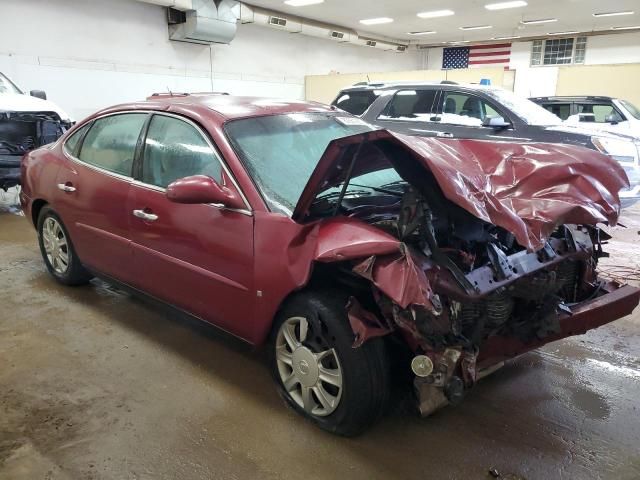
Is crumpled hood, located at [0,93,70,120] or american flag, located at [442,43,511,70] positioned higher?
american flag, located at [442,43,511,70]

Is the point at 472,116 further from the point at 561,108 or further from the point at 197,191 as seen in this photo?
the point at 197,191

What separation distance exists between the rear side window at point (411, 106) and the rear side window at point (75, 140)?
15.4ft

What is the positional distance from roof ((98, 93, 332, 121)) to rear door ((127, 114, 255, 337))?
109 millimetres

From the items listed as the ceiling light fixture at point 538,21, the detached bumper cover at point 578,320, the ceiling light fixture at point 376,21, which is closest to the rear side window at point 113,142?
the detached bumper cover at point 578,320

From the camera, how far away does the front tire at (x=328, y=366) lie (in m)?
2.11

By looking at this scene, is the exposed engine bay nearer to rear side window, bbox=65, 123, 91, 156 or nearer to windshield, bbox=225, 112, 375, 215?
windshield, bbox=225, 112, 375, 215

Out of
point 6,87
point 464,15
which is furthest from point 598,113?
point 6,87

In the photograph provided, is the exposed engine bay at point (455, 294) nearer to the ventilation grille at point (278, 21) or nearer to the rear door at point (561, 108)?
the rear door at point (561, 108)

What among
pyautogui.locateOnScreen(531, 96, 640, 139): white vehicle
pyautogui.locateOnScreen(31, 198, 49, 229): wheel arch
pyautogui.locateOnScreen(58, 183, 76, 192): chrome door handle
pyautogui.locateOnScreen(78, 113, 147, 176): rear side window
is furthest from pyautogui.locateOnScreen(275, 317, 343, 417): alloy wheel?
pyautogui.locateOnScreen(531, 96, 640, 139): white vehicle

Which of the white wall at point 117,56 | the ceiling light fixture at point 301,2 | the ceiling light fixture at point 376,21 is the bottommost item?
the white wall at point 117,56

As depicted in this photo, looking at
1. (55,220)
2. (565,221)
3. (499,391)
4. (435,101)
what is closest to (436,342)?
(565,221)

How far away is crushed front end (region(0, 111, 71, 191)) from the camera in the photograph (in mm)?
6922

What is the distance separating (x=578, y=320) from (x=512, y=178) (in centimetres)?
75

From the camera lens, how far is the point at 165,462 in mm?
2156
